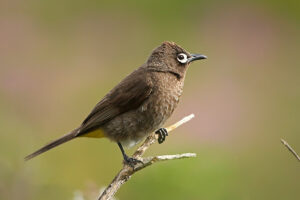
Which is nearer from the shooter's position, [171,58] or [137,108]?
[137,108]

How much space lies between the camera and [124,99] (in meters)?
5.92

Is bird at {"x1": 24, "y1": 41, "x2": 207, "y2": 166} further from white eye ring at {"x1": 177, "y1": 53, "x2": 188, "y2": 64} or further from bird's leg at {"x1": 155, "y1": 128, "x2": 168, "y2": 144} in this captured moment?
white eye ring at {"x1": 177, "y1": 53, "x2": 188, "y2": 64}

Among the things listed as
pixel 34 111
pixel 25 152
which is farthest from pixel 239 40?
pixel 25 152

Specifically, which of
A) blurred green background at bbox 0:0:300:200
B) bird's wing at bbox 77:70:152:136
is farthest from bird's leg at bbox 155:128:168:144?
blurred green background at bbox 0:0:300:200

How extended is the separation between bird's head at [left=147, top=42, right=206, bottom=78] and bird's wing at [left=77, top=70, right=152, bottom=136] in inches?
8.8

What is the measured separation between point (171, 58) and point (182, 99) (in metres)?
5.98

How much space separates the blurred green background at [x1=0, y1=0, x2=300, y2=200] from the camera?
7414mm

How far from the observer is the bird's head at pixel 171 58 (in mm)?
6138

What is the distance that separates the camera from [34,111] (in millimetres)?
11289

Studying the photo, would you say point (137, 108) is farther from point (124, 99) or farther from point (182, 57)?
point (182, 57)

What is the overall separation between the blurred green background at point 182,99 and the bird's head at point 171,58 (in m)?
1.20

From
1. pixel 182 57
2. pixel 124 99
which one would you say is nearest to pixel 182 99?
pixel 182 57

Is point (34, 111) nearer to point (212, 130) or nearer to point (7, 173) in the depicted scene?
point (212, 130)

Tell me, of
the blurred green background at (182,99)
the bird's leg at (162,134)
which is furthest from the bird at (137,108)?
the blurred green background at (182,99)
